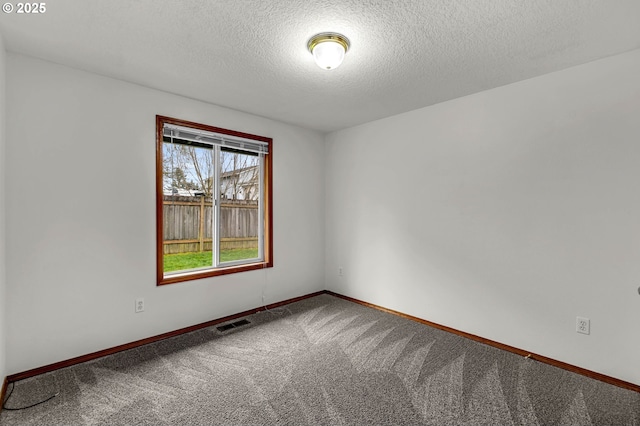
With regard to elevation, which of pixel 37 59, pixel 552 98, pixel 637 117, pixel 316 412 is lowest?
pixel 316 412

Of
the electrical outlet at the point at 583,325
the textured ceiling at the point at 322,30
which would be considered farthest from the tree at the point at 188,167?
the electrical outlet at the point at 583,325

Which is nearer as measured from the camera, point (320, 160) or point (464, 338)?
point (464, 338)

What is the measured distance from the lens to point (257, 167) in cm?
389

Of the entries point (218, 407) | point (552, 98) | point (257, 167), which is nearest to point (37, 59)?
point (257, 167)

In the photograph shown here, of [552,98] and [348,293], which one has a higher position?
[552,98]

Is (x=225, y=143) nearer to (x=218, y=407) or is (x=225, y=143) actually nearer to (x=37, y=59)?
(x=37, y=59)

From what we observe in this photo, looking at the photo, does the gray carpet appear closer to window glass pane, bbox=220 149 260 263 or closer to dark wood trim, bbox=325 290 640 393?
dark wood trim, bbox=325 290 640 393

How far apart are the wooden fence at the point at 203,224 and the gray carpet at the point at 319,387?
996 mm

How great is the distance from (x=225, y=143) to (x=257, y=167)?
0.56m

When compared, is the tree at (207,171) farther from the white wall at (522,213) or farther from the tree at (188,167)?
the white wall at (522,213)

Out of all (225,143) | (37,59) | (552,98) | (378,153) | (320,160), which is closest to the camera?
(37,59)

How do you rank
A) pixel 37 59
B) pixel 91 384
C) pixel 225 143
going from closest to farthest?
pixel 91 384 → pixel 37 59 → pixel 225 143

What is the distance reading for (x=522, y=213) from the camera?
2.67 m

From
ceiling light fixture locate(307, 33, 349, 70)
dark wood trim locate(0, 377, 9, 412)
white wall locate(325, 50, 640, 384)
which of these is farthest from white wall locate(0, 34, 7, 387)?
white wall locate(325, 50, 640, 384)
